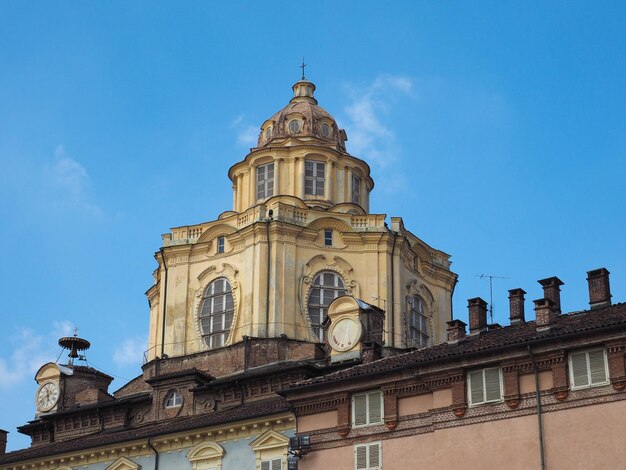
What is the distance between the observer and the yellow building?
71625 mm

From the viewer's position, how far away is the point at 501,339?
47.8 m

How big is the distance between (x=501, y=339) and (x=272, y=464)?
10.8 meters

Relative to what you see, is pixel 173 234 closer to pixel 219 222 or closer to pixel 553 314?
pixel 219 222

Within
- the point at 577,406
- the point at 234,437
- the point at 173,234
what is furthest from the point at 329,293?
the point at 577,406

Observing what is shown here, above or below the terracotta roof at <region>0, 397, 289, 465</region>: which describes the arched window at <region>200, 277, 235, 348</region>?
above

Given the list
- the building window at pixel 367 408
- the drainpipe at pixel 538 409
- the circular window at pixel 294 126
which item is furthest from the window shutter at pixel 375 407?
the circular window at pixel 294 126

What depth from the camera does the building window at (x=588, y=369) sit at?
144ft

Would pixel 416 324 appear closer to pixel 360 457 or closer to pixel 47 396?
pixel 47 396

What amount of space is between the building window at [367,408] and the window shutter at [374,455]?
90 cm

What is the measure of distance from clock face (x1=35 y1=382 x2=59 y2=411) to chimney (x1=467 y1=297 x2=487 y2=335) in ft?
94.8

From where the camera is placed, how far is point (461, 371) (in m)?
46.8

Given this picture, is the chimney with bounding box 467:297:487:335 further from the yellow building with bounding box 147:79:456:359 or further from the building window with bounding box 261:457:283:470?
the yellow building with bounding box 147:79:456:359

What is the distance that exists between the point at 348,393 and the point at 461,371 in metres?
4.86

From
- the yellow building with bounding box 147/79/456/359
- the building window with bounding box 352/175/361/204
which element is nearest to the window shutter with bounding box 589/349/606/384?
the yellow building with bounding box 147/79/456/359
